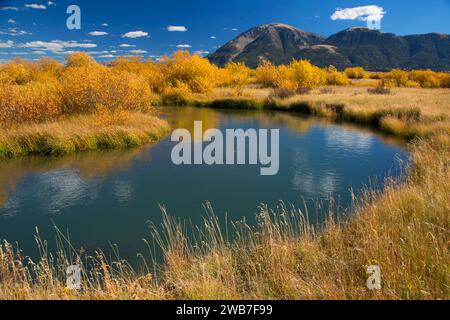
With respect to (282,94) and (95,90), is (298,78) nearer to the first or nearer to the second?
(282,94)

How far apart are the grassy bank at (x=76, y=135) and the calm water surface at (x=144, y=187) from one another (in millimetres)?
878

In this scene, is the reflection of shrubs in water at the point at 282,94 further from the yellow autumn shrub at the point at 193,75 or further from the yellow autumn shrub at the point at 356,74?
the yellow autumn shrub at the point at 356,74

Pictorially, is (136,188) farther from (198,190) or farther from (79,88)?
(79,88)

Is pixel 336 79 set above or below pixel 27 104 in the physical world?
above

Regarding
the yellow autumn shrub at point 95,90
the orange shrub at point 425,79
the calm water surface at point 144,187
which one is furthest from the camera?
the orange shrub at point 425,79

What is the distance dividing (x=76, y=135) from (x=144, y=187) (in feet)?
24.9

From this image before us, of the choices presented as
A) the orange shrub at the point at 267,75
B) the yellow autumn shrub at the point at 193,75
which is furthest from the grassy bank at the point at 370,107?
the orange shrub at the point at 267,75

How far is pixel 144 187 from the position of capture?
43.5 ft

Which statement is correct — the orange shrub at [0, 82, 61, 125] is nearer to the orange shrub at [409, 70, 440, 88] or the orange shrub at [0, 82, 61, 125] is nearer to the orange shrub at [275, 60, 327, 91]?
the orange shrub at [275, 60, 327, 91]

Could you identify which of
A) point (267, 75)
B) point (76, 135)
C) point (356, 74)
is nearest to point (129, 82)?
point (76, 135)

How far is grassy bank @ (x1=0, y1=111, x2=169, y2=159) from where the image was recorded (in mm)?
17781

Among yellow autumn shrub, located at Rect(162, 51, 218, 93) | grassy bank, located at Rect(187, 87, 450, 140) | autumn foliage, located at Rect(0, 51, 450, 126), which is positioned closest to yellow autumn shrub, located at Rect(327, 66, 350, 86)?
autumn foliage, located at Rect(0, 51, 450, 126)

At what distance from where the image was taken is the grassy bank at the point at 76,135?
58.3 ft
